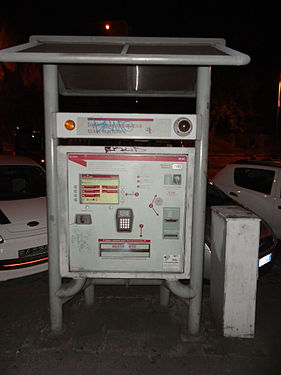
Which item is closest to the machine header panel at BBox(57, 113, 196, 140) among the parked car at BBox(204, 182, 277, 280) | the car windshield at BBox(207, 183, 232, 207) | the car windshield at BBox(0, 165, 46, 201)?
the parked car at BBox(204, 182, 277, 280)

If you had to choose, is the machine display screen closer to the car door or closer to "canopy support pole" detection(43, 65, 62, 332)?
"canopy support pole" detection(43, 65, 62, 332)

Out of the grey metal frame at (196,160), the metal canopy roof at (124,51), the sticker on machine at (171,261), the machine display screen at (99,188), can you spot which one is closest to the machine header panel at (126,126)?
the grey metal frame at (196,160)

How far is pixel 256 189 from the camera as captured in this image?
6148 mm

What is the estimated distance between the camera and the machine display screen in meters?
3.11

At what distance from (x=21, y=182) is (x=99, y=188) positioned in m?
2.84

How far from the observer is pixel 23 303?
3.91m

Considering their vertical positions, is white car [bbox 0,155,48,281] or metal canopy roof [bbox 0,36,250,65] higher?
metal canopy roof [bbox 0,36,250,65]

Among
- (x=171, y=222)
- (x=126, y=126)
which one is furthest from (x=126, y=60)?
(x=171, y=222)

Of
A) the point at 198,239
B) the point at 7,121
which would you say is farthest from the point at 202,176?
the point at 7,121

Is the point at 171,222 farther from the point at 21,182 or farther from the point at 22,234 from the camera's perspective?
the point at 21,182

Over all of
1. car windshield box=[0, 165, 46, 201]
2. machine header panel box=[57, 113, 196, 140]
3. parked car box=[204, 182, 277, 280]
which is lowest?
parked car box=[204, 182, 277, 280]

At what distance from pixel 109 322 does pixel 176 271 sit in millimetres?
980

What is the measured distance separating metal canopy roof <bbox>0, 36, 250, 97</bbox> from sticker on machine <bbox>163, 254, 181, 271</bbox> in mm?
1814

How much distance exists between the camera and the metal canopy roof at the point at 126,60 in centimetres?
257
